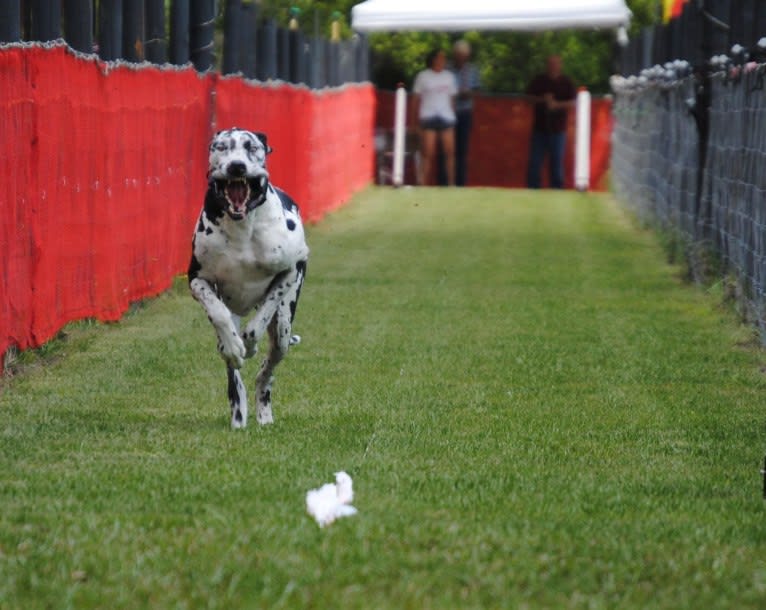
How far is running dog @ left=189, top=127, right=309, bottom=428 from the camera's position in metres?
9.12

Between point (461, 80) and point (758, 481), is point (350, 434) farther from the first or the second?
point (461, 80)

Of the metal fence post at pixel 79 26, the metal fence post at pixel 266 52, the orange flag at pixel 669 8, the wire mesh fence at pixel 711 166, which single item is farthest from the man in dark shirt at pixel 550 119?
the metal fence post at pixel 79 26

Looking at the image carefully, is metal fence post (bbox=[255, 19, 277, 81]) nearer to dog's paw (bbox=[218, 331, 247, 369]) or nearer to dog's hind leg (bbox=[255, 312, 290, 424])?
dog's hind leg (bbox=[255, 312, 290, 424])

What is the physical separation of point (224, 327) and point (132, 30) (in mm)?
7570

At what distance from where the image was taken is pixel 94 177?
46.4ft

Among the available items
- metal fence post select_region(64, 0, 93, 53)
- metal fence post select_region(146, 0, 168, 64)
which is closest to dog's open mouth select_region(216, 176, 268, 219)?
metal fence post select_region(64, 0, 93, 53)

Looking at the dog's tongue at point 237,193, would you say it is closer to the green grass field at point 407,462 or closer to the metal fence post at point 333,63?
the green grass field at point 407,462

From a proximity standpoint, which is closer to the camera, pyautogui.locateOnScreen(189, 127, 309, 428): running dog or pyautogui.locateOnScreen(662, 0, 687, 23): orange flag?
pyautogui.locateOnScreen(189, 127, 309, 428): running dog

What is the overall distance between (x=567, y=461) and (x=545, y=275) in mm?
10904

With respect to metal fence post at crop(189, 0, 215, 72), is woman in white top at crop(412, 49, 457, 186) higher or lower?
lower

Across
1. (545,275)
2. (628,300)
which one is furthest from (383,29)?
(628,300)

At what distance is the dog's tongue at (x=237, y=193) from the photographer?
9.15m

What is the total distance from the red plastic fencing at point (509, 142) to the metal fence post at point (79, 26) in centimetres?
2353

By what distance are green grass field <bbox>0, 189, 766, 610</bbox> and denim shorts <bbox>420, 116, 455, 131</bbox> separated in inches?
778
